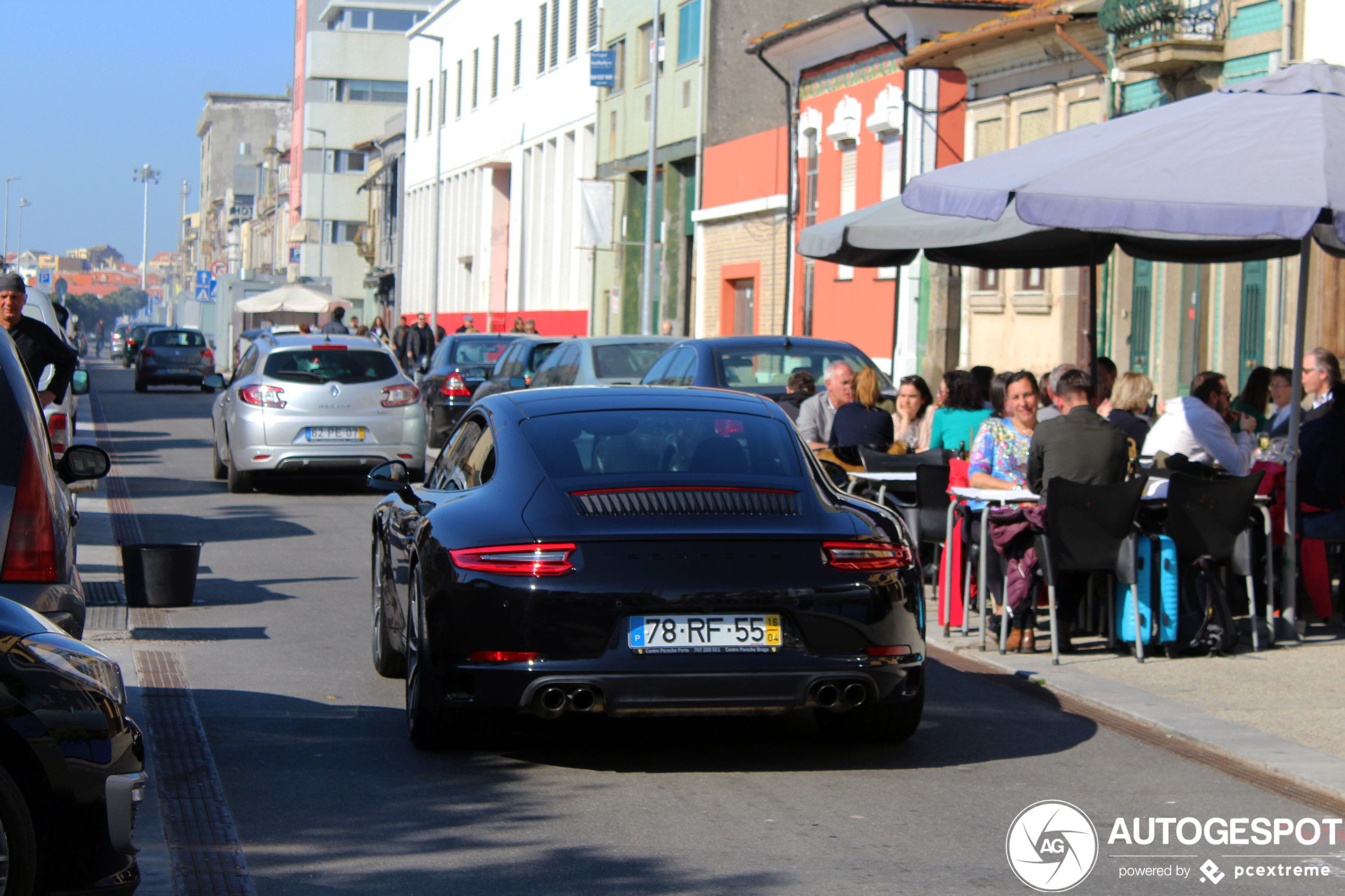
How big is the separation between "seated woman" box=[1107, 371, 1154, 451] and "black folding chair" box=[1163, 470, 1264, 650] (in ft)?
5.97

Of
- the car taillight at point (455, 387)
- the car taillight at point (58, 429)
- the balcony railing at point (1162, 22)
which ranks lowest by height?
Result: the car taillight at point (58, 429)

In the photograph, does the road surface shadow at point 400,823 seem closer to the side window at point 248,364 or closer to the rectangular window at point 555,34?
the side window at point 248,364

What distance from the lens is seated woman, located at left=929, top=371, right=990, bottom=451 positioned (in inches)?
472

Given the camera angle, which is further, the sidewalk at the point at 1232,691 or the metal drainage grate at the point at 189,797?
the sidewalk at the point at 1232,691

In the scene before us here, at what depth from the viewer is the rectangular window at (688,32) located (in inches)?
1590

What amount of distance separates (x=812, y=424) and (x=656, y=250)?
3162 centimetres

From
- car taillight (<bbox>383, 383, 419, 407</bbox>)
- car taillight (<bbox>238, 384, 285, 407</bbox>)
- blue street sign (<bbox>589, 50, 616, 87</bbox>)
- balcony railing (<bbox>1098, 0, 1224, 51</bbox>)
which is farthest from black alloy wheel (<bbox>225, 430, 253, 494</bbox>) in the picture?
blue street sign (<bbox>589, 50, 616, 87</bbox>)

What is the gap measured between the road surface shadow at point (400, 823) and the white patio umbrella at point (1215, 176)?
458 centimetres

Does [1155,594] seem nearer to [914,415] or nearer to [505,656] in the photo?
[914,415]

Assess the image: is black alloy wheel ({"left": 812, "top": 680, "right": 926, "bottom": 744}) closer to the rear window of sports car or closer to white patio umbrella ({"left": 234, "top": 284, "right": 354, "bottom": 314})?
the rear window of sports car

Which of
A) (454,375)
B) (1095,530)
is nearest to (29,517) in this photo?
(1095,530)

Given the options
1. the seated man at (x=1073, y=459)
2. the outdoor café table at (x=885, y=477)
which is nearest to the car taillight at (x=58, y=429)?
the outdoor café table at (x=885, y=477)

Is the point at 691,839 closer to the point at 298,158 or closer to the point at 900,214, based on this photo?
the point at 900,214

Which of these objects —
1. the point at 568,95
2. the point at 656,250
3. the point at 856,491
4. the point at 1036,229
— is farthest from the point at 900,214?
the point at 568,95
